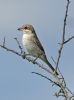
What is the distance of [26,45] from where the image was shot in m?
10.4

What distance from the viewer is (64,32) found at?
3.96 m

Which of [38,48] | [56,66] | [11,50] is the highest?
[56,66]

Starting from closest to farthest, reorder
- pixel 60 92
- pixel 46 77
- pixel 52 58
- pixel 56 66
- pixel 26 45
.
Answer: pixel 60 92 → pixel 46 77 → pixel 56 66 → pixel 52 58 → pixel 26 45

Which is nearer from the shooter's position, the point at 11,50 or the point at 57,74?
the point at 57,74

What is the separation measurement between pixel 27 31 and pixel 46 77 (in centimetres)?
725

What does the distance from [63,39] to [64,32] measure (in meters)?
0.10

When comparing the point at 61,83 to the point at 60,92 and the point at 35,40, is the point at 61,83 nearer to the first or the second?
the point at 60,92

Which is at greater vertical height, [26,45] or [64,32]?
[64,32]

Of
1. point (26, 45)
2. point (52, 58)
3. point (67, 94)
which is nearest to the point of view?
point (67, 94)

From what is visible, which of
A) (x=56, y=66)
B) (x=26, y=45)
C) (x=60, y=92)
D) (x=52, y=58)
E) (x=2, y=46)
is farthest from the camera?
(x=26, y=45)

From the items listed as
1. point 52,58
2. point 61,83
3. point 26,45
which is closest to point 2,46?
point 52,58

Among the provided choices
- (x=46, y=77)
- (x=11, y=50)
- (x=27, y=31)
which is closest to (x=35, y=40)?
(x=27, y=31)

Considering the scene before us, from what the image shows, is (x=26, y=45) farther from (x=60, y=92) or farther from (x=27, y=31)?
(x=60, y=92)

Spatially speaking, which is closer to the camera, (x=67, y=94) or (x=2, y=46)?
(x=67, y=94)
